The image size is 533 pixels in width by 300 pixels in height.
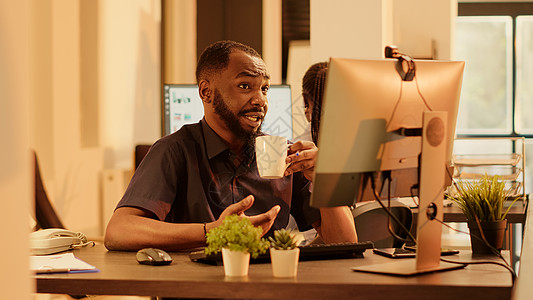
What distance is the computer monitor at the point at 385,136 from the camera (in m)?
1.36

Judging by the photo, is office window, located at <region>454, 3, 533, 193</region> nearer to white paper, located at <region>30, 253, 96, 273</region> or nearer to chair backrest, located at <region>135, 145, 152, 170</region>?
chair backrest, located at <region>135, 145, 152, 170</region>

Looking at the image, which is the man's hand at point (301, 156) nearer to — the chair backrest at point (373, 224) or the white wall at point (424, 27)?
the chair backrest at point (373, 224)

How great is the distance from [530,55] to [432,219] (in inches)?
241

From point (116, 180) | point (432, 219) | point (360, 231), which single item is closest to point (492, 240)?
point (432, 219)

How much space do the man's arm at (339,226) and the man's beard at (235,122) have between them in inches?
12.9

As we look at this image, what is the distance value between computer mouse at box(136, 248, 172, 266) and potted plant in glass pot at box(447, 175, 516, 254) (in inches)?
29.8

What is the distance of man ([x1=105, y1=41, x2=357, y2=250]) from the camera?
5.96 feet

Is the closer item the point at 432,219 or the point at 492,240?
the point at 432,219

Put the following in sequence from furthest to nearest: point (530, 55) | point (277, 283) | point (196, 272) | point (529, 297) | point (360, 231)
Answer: point (530, 55) < point (360, 231) < point (196, 272) < point (277, 283) < point (529, 297)

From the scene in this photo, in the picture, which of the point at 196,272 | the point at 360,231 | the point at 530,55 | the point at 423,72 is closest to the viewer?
the point at 196,272

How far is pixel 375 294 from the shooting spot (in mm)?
1228

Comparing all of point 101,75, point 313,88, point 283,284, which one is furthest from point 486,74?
point 283,284

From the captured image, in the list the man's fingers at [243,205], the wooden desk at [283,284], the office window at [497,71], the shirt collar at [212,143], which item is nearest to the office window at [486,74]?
the office window at [497,71]

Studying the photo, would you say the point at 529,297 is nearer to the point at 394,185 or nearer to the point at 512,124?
the point at 394,185
